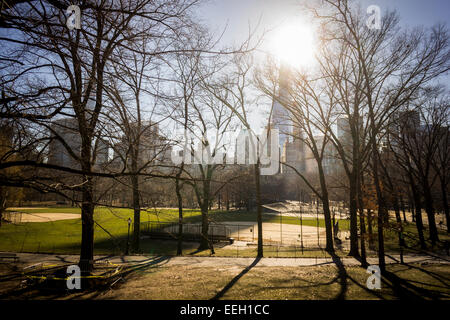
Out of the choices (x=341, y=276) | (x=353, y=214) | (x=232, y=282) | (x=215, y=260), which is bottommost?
(x=215, y=260)

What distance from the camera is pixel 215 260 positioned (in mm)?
15727

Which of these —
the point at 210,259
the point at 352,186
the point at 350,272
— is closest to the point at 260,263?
the point at 210,259

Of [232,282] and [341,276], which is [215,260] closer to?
[232,282]

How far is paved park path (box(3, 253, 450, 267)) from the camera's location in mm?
14547

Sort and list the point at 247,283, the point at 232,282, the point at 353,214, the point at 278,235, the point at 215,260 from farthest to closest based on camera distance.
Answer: the point at 278,235
the point at 215,260
the point at 353,214
the point at 232,282
the point at 247,283

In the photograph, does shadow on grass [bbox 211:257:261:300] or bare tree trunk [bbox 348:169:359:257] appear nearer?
shadow on grass [bbox 211:257:261:300]

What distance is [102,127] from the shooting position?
166 inches

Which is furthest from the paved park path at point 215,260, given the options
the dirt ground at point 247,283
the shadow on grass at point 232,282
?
the shadow on grass at point 232,282

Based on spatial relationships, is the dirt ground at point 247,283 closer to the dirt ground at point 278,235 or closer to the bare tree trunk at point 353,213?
the bare tree trunk at point 353,213

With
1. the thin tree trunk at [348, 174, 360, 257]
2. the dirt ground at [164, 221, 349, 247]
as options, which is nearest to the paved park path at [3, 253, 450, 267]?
the thin tree trunk at [348, 174, 360, 257]

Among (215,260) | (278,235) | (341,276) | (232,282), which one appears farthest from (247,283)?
(278,235)

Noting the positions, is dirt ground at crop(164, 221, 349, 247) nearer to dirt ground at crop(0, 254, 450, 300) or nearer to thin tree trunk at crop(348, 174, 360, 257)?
thin tree trunk at crop(348, 174, 360, 257)

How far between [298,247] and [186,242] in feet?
36.8

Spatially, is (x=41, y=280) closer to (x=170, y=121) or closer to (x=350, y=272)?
(x=170, y=121)
